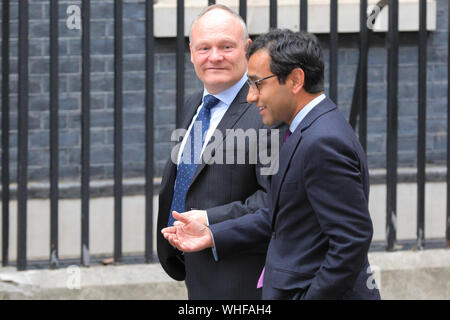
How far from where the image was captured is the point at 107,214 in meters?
7.54

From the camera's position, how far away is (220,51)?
3.82 meters

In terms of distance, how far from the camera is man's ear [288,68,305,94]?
320 centimetres

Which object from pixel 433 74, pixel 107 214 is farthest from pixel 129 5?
pixel 433 74

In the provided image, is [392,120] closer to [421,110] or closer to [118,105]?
[421,110]

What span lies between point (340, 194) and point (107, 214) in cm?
470

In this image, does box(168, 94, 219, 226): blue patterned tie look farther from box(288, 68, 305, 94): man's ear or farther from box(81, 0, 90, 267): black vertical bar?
box(81, 0, 90, 267): black vertical bar

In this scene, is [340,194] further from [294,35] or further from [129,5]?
[129,5]

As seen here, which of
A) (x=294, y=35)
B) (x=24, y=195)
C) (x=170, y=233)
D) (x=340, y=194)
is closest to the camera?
(x=340, y=194)

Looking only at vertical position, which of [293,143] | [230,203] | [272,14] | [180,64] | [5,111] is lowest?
[230,203]

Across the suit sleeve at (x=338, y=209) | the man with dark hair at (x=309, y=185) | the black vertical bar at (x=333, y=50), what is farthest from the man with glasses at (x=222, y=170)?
the black vertical bar at (x=333, y=50)

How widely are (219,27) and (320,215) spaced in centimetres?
108

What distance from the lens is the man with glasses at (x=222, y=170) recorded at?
3754mm

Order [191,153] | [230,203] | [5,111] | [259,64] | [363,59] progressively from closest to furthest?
[259,64] → [230,203] → [191,153] → [5,111] → [363,59]

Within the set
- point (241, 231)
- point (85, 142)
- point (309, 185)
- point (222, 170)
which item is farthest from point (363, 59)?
point (309, 185)
